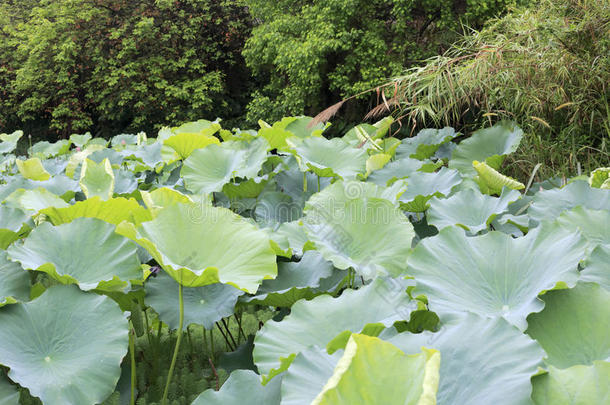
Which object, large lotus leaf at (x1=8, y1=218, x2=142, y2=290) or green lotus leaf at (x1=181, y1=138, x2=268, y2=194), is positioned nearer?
large lotus leaf at (x1=8, y1=218, x2=142, y2=290)

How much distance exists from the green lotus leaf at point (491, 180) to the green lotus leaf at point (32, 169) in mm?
1552

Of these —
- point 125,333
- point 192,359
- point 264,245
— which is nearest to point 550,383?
point 264,245

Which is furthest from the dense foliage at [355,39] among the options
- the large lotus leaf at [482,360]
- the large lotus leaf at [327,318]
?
the large lotus leaf at [482,360]

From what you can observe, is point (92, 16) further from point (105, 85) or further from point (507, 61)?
point (507, 61)

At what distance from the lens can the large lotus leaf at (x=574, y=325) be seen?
0.69 m

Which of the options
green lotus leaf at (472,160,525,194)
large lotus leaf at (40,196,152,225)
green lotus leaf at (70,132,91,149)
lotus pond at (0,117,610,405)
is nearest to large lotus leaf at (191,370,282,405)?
lotus pond at (0,117,610,405)

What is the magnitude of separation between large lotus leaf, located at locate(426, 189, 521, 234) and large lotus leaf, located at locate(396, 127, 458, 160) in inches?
32.9

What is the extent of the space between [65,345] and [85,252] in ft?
0.65

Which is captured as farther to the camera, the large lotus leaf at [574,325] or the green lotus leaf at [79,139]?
the green lotus leaf at [79,139]

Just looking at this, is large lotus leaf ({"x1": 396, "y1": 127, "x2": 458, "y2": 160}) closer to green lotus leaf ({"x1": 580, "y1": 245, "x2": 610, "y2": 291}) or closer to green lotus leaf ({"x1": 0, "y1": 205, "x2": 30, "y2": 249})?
green lotus leaf ({"x1": 580, "y1": 245, "x2": 610, "y2": 291})

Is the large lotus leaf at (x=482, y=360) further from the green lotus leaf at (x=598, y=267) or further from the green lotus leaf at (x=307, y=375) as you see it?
the green lotus leaf at (x=598, y=267)

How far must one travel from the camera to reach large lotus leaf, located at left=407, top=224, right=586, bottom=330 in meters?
0.79

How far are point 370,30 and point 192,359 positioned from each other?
5676 mm

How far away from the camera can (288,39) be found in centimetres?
685
